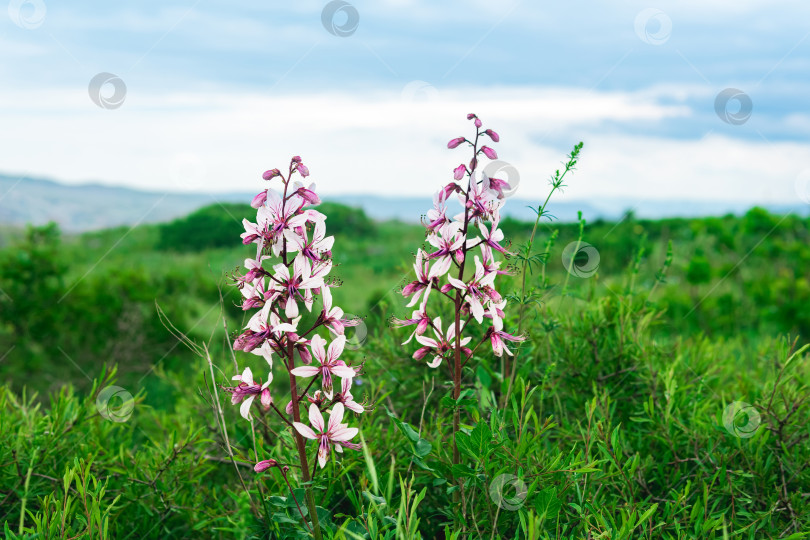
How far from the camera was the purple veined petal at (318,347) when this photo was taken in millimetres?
2207

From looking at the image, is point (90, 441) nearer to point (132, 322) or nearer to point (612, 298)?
point (612, 298)

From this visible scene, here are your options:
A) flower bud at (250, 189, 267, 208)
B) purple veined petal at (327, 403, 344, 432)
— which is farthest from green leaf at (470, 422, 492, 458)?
flower bud at (250, 189, 267, 208)

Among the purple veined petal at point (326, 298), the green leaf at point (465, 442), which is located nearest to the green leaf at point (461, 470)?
the green leaf at point (465, 442)

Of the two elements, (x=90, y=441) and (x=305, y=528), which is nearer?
(x=305, y=528)

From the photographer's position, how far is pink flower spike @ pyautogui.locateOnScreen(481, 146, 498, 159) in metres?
2.48

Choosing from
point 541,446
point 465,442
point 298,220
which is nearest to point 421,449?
point 465,442

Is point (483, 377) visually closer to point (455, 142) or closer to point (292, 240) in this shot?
point (455, 142)

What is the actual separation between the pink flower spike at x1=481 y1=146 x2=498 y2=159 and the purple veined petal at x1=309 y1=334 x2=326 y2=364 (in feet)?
3.16

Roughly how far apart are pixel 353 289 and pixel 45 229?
17.4 ft

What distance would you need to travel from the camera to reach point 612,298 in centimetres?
409

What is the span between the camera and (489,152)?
98.0 inches

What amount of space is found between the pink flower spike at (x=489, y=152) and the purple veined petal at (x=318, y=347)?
96 cm

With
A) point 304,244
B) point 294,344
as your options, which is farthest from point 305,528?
point 304,244

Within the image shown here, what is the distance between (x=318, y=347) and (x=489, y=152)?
3.30 ft
